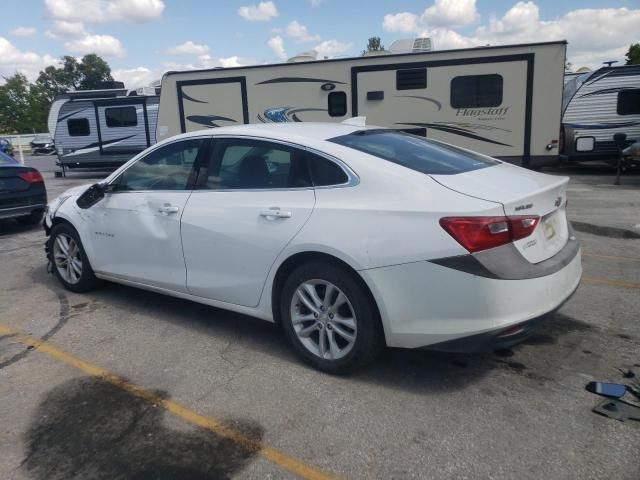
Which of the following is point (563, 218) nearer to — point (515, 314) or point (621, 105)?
point (515, 314)

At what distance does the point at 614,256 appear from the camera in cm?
621

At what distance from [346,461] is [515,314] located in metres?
1.20

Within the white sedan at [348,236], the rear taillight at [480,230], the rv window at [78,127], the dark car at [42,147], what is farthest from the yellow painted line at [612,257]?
the dark car at [42,147]

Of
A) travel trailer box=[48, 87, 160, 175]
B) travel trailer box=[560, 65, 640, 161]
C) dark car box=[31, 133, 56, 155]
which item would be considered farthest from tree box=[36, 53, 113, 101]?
travel trailer box=[560, 65, 640, 161]

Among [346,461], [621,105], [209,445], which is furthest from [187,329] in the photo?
[621,105]

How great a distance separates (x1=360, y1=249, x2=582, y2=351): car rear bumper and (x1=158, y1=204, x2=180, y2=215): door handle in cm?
176

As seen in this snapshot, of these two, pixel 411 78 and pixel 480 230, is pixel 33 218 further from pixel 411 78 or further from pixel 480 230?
pixel 480 230

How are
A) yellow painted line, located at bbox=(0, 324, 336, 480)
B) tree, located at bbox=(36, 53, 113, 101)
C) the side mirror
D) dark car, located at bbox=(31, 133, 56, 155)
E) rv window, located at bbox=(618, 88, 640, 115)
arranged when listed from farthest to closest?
tree, located at bbox=(36, 53, 113, 101) < dark car, located at bbox=(31, 133, 56, 155) < rv window, located at bbox=(618, 88, 640, 115) < the side mirror < yellow painted line, located at bbox=(0, 324, 336, 480)

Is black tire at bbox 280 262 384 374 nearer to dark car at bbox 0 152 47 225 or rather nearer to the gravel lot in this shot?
the gravel lot

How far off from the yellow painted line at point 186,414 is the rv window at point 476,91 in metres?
8.61

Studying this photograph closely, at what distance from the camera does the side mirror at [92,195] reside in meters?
4.85

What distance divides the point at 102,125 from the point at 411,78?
12.2m

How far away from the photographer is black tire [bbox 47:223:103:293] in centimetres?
516

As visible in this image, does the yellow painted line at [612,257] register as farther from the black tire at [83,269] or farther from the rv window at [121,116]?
the rv window at [121,116]
